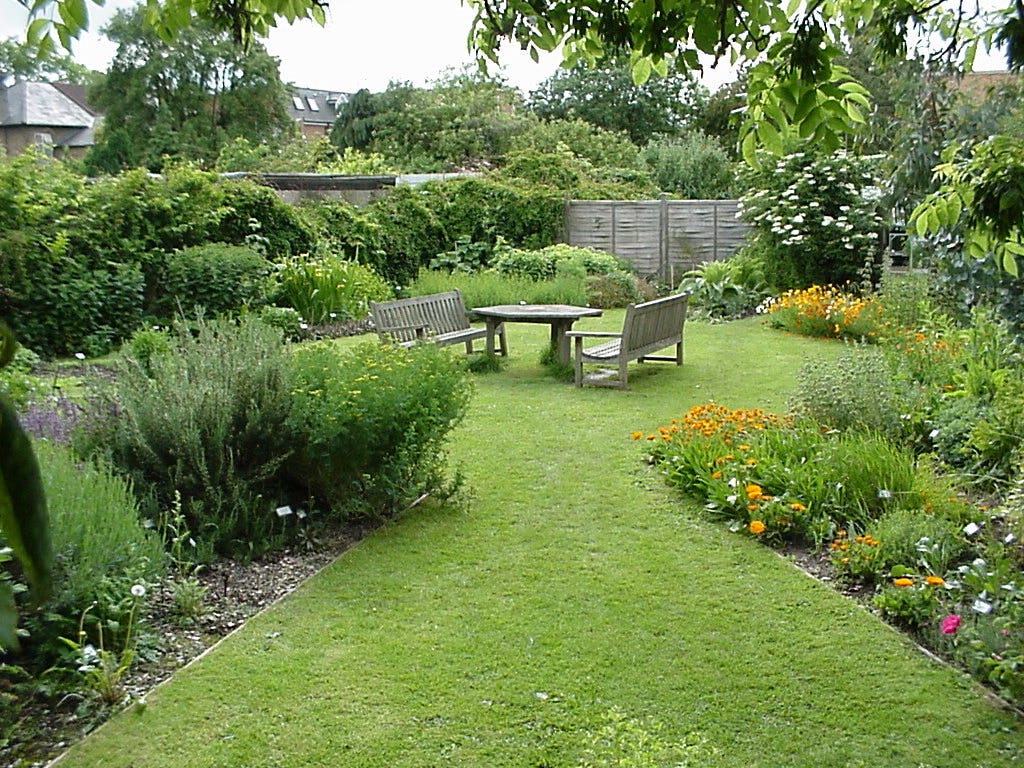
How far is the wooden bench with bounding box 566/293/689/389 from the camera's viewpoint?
9953 millimetres

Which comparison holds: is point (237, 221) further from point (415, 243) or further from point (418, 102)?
point (418, 102)

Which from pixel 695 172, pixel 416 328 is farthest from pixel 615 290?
pixel 695 172

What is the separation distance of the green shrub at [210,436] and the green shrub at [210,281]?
276 inches

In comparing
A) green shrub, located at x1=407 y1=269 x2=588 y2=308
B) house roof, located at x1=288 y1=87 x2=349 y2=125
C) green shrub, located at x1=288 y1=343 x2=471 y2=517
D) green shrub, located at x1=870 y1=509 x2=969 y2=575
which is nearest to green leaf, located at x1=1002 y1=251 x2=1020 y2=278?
green shrub, located at x1=870 y1=509 x2=969 y2=575

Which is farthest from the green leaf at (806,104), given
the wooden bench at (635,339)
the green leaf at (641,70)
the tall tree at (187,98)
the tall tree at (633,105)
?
the tall tree at (633,105)

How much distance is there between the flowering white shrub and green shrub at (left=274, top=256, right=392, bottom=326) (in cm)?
646

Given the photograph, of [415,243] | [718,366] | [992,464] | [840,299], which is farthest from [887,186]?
[992,464]

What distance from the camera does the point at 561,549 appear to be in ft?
18.2

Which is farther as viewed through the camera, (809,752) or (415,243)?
(415,243)

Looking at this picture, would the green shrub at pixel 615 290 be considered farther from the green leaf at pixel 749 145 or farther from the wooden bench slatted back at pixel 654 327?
the green leaf at pixel 749 145

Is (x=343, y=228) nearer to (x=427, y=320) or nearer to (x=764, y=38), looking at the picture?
(x=427, y=320)

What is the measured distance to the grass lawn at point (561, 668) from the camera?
11.6ft

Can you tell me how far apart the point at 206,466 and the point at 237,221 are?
386 inches

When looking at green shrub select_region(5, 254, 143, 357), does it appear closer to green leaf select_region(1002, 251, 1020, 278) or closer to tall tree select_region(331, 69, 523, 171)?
→ green leaf select_region(1002, 251, 1020, 278)
